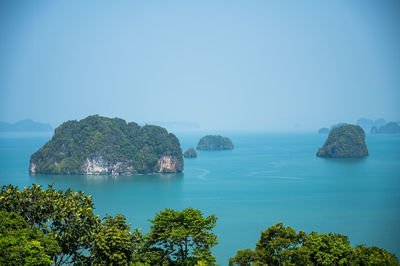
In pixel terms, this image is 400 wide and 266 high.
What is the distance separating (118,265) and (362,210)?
28.9 metres

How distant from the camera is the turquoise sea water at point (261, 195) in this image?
94.0ft

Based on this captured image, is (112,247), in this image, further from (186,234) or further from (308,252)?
(308,252)

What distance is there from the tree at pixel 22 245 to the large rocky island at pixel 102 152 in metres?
45.2

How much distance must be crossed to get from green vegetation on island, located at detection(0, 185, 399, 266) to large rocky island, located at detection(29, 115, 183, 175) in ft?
142

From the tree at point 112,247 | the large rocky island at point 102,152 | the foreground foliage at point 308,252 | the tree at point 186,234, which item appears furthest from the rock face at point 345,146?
the tree at point 112,247

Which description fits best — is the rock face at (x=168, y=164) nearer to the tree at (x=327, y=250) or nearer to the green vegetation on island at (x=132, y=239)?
the green vegetation on island at (x=132, y=239)

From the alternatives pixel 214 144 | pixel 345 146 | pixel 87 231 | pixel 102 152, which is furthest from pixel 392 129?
pixel 87 231

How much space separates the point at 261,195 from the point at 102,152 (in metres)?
27.7

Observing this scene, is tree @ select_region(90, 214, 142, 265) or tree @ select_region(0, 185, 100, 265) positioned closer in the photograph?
tree @ select_region(90, 214, 142, 265)

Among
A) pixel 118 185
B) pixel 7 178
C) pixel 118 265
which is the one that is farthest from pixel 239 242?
pixel 7 178

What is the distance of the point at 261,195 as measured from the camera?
134 feet

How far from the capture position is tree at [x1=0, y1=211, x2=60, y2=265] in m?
10.4

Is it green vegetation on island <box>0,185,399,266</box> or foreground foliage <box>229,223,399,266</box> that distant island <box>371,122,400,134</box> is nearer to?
foreground foliage <box>229,223,399,266</box>

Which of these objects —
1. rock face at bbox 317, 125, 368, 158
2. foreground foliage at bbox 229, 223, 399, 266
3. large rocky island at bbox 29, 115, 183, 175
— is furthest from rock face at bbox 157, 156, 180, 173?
foreground foliage at bbox 229, 223, 399, 266
